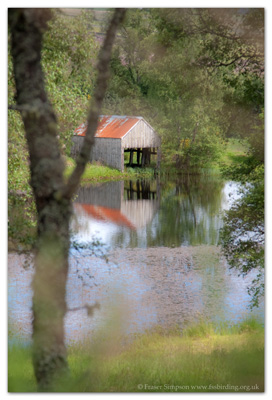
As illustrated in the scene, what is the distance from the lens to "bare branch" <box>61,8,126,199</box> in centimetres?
362

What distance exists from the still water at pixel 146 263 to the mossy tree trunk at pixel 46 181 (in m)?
0.11

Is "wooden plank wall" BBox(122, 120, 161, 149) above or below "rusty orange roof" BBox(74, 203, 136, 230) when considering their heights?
above

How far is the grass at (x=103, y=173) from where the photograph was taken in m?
3.79

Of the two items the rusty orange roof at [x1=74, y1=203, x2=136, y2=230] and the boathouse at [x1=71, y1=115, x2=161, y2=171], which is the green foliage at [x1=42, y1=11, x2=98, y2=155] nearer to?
the boathouse at [x1=71, y1=115, x2=161, y2=171]

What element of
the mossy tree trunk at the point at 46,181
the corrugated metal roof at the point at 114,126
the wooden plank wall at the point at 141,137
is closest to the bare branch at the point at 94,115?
the mossy tree trunk at the point at 46,181

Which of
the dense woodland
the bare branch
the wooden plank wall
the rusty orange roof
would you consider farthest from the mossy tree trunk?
the wooden plank wall

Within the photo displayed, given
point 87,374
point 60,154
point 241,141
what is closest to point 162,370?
point 87,374

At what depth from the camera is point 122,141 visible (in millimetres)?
5211

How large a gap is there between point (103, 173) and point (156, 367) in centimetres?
193

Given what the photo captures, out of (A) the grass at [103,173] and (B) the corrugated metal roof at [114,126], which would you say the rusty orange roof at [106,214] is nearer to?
A: (A) the grass at [103,173]

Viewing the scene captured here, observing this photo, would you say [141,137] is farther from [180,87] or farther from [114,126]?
[180,87]

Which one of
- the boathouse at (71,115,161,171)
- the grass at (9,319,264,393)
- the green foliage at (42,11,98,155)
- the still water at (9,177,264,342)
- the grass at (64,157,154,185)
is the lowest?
the grass at (9,319,264,393)

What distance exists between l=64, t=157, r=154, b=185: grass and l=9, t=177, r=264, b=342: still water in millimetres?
100

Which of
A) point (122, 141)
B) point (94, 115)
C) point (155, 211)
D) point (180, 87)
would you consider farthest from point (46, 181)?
point (155, 211)
